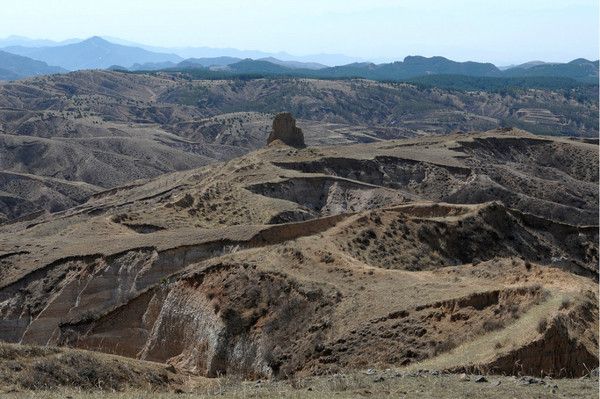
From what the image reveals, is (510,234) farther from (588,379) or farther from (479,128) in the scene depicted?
(479,128)

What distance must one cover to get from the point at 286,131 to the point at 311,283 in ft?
157

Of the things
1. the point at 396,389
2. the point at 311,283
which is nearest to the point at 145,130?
the point at 311,283

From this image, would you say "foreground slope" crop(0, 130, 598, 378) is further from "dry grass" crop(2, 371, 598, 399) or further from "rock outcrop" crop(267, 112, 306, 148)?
"rock outcrop" crop(267, 112, 306, 148)

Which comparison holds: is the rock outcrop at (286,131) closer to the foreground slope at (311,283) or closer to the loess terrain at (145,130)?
the foreground slope at (311,283)

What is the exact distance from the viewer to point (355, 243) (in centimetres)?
2953

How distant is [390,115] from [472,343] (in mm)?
176400

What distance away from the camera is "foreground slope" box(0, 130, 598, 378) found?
1836cm

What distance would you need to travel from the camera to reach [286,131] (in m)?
69.9

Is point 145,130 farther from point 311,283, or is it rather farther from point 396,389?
point 396,389

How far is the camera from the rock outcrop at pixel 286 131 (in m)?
69.4

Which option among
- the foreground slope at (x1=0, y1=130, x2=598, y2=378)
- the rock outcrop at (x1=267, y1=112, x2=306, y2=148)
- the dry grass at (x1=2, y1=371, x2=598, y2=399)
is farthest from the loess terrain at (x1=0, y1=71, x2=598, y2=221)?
the dry grass at (x1=2, y1=371, x2=598, y2=399)

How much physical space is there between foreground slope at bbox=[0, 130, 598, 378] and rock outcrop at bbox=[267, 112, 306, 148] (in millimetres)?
11736

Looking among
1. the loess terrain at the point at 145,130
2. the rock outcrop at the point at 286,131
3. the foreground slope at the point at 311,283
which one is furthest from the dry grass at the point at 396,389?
the loess terrain at the point at 145,130

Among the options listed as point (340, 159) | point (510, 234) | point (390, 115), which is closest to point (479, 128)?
point (390, 115)
